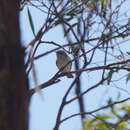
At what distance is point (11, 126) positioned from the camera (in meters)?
1.50

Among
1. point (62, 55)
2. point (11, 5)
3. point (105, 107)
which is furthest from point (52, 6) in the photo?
point (62, 55)

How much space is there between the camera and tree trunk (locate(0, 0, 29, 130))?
1.50 meters

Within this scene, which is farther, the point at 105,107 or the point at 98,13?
the point at 98,13

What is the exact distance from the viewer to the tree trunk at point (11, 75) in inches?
58.9

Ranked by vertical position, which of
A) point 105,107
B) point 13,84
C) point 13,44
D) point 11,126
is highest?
point 13,44

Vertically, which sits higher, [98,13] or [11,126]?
[98,13]

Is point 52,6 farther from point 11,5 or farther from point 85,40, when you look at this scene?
point 11,5

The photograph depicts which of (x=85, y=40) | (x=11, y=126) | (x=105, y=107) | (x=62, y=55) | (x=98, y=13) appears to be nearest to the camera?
(x=11, y=126)

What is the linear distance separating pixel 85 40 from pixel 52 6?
17.0 inches

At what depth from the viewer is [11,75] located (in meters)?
1.51

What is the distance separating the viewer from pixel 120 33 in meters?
3.87

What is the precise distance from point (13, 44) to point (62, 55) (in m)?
5.39

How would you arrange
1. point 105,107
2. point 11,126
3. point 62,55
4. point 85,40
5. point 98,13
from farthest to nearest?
point 62,55
point 98,13
point 85,40
point 105,107
point 11,126

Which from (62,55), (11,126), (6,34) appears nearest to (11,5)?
(6,34)
